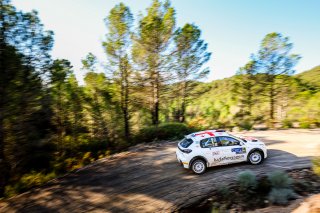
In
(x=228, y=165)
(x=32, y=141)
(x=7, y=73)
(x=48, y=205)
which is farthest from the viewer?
(x=32, y=141)

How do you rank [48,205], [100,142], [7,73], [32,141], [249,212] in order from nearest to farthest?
[249,212]
[48,205]
[7,73]
[32,141]
[100,142]

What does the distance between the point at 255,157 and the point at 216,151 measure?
1.98m

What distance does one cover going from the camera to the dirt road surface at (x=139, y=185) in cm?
936

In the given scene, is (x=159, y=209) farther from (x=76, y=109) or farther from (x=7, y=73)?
(x=76, y=109)

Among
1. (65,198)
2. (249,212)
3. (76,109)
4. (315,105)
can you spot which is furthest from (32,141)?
(315,105)

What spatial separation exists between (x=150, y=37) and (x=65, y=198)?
47.0ft

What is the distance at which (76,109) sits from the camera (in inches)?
647

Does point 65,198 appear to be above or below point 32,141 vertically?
below

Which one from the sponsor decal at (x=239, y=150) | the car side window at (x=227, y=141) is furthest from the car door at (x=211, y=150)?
the sponsor decal at (x=239, y=150)

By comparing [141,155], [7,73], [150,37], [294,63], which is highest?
[150,37]

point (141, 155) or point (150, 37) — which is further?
point (150, 37)

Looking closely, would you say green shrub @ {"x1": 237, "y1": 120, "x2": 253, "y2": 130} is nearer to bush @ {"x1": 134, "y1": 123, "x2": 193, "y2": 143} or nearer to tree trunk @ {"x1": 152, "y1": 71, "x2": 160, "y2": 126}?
bush @ {"x1": 134, "y1": 123, "x2": 193, "y2": 143}

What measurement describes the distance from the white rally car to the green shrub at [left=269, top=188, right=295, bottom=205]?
2300mm

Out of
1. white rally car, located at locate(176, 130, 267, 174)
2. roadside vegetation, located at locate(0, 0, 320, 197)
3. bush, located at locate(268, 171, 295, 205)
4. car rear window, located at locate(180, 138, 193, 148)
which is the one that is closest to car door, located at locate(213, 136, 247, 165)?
white rally car, located at locate(176, 130, 267, 174)
